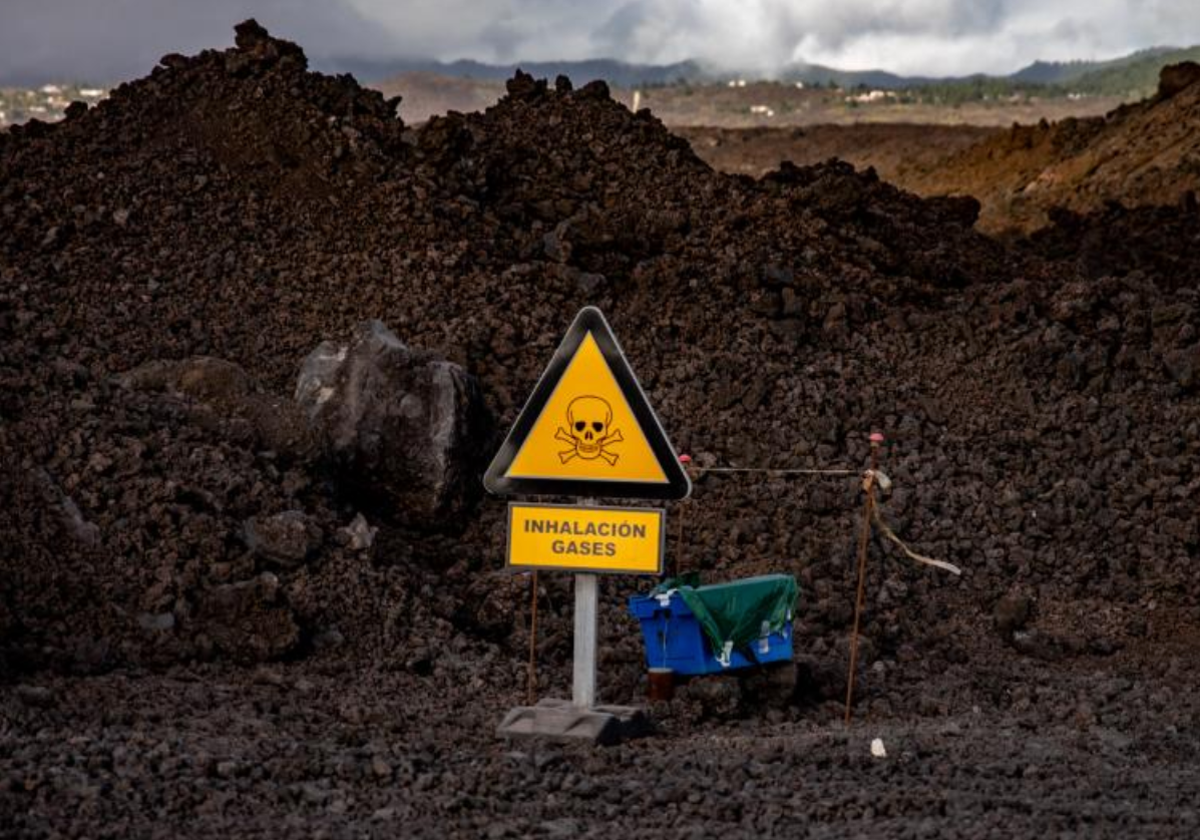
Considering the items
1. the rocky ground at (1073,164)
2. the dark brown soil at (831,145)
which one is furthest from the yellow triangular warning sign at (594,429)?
the dark brown soil at (831,145)

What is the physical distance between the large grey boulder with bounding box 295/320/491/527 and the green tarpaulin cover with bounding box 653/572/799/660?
2.43 m

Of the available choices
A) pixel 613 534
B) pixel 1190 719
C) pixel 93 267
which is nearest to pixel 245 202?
pixel 93 267

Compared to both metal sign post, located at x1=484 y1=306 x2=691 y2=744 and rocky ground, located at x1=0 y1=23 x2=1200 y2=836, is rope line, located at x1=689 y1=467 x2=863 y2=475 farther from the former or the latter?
metal sign post, located at x1=484 y1=306 x2=691 y2=744

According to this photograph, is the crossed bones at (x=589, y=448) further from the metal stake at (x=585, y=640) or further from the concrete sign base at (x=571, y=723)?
the concrete sign base at (x=571, y=723)

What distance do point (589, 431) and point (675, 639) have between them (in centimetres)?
145

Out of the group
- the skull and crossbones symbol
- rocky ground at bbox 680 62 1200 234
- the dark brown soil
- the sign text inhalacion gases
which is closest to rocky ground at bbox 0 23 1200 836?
the sign text inhalacion gases

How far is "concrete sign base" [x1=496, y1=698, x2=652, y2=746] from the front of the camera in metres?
7.54

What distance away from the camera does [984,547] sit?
37.0 feet

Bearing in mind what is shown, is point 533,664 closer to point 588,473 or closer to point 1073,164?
point 588,473

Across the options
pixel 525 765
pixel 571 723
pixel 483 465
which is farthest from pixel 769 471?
pixel 525 765

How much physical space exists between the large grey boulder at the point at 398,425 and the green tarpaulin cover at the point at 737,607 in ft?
7.98

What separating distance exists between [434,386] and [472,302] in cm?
205

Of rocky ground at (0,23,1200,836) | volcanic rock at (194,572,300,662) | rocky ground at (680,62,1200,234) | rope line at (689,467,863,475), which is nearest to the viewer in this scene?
rocky ground at (0,23,1200,836)

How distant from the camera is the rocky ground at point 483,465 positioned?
6.89 m
